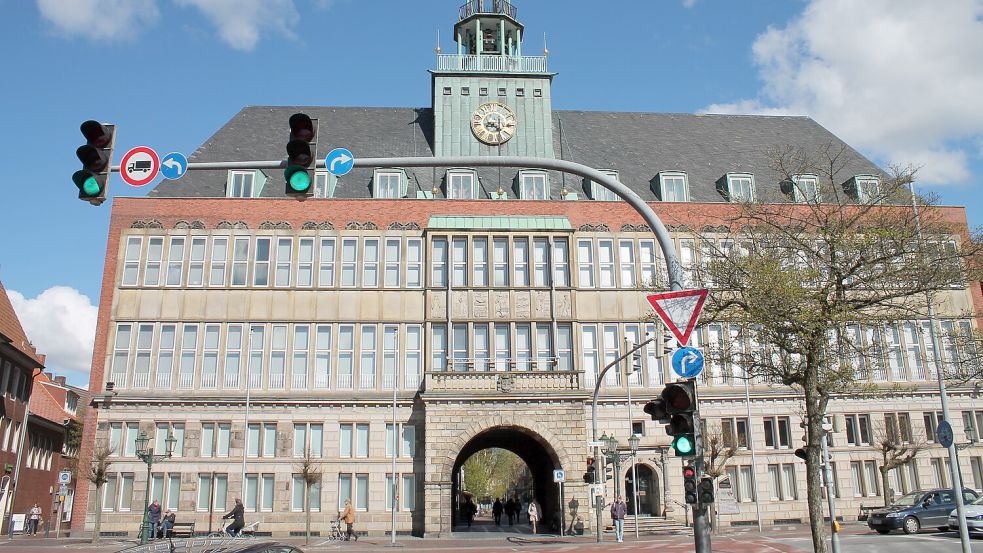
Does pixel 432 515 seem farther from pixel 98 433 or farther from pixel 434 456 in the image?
pixel 98 433

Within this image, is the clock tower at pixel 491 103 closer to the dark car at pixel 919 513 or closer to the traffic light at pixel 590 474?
the traffic light at pixel 590 474

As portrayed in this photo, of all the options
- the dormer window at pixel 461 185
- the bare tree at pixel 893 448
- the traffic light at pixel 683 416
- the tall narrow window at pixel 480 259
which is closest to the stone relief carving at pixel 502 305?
the tall narrow window at pixel 480 259

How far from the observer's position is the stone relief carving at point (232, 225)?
40312mm

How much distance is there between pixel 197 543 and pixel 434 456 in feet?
81.5

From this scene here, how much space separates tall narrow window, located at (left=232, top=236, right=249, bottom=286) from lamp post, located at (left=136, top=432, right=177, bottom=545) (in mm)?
8024

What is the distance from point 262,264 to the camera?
131 ft

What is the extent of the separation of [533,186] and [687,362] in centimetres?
3181

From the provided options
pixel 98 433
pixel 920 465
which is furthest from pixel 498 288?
pixel 920 465

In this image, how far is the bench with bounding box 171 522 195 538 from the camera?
34550 mm

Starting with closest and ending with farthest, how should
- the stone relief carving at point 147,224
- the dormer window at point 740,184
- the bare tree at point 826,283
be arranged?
the bare tree at point 826,283
the stone relief carving at point 147,224
the dormer window at point 740,184

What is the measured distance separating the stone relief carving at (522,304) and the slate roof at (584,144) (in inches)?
252

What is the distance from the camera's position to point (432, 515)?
34.7 metres

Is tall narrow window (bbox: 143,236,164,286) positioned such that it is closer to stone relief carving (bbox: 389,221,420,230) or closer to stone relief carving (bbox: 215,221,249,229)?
stone relief carving (bbox: 215,221,249,229)

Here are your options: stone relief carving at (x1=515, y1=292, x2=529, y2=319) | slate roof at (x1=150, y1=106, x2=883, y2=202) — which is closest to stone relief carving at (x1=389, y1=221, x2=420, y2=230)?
slate roof at (x1=150, y1=106, x2=883, y2=202)
